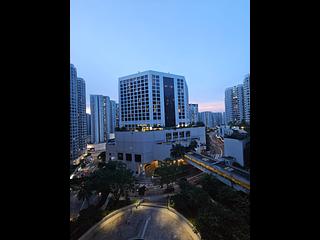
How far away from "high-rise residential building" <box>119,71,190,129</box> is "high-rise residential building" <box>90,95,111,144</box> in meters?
10.2

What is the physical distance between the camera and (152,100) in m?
22.7

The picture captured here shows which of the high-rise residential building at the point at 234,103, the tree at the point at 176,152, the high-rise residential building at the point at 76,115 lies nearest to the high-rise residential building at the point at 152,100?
the high-rise residential building at the point at 76,115

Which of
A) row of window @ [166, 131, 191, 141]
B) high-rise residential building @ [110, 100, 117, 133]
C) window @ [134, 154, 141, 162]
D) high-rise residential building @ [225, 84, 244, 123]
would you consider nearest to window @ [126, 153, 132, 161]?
window @ [134, 154, 141, 162]

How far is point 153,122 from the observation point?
22.4m

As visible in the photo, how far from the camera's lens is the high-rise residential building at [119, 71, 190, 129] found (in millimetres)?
22609

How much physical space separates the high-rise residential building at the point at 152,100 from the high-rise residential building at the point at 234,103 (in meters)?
13.9

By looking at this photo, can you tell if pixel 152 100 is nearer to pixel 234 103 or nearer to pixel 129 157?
pixel 129 157

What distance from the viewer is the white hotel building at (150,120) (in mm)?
17188
